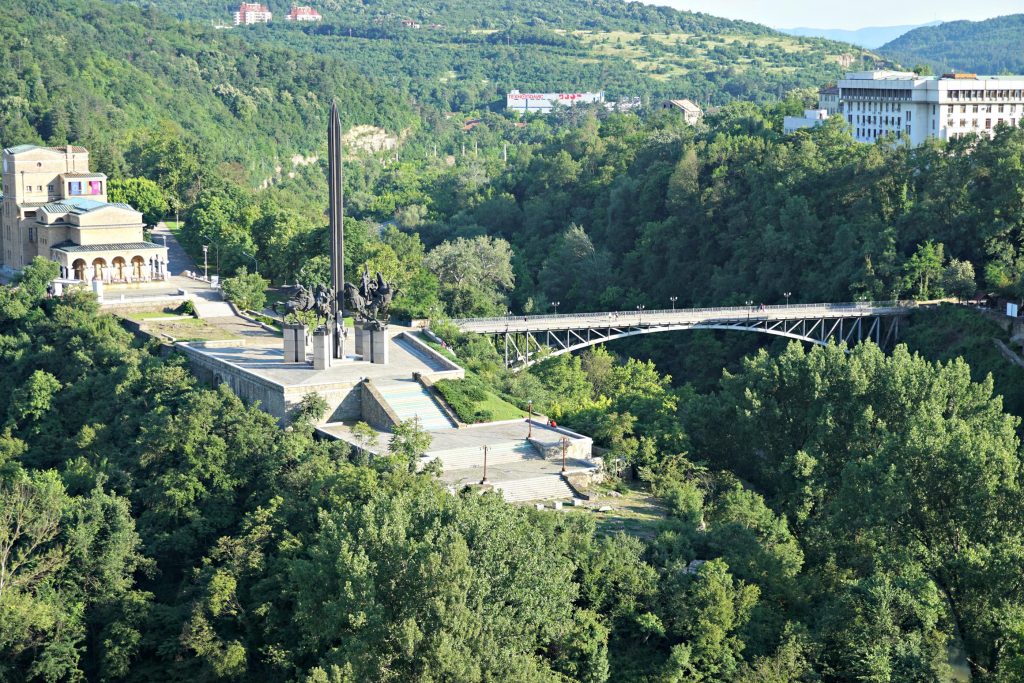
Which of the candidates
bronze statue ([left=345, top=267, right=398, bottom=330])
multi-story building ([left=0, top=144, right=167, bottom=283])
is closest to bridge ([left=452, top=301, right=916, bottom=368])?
bronze statue ([left=345, top=267, right=398, bottom=330])

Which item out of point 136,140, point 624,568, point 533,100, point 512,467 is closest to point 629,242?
point 136,140

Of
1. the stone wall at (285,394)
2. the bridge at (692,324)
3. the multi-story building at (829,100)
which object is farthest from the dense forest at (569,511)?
the multi-story building at (829,100)

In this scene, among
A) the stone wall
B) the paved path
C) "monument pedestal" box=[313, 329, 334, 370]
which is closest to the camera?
the stone wall

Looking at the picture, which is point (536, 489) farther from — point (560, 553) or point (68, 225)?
point (68, 225)

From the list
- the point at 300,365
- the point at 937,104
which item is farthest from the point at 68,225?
the point at 937,104

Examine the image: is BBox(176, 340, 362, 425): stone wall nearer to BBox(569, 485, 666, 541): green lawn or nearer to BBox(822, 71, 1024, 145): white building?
BBox(569, 485, 666, 541): green lawn

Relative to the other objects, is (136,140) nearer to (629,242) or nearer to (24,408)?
(629,242)
